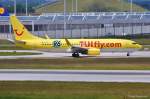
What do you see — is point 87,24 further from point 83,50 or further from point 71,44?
point 83,50

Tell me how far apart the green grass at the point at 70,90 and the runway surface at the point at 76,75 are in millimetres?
3159

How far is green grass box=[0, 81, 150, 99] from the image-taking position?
38.7 metres

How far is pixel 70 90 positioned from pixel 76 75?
35.3ft

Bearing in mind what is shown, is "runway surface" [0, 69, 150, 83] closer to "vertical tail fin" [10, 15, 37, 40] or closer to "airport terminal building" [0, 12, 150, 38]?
"vertical tail fin" [10, 15, 37, 40]

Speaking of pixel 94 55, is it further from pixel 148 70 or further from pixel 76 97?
pixel 76 97

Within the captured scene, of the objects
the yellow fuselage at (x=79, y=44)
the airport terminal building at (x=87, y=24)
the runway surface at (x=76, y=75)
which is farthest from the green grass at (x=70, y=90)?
the airport terminal building at (x=87, y=24)

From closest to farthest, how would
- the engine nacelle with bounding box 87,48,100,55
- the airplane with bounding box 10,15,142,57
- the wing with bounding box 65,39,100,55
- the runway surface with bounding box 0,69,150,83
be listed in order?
the runway surface with bounding box 0,69,150,83 < the engine nacelle with bounding box 87,48,100,55 < the wing with bounding box 65,39,100,55 < the airplane with bounding box 10,15,142,57

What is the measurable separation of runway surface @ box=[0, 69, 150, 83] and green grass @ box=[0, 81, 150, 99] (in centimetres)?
316

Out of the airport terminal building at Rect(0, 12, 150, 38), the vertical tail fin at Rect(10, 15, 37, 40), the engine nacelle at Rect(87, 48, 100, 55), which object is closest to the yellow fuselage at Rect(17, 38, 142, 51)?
the vertical tail fin at Rect(10, 15, 37, 40)

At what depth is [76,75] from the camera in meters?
54.0

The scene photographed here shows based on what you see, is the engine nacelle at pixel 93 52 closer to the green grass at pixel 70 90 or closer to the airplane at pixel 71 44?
the airplane at pixel 71 44

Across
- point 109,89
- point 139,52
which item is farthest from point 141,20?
point 109,89

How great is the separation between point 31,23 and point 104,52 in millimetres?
68473

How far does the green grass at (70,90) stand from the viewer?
3866 centimetres
